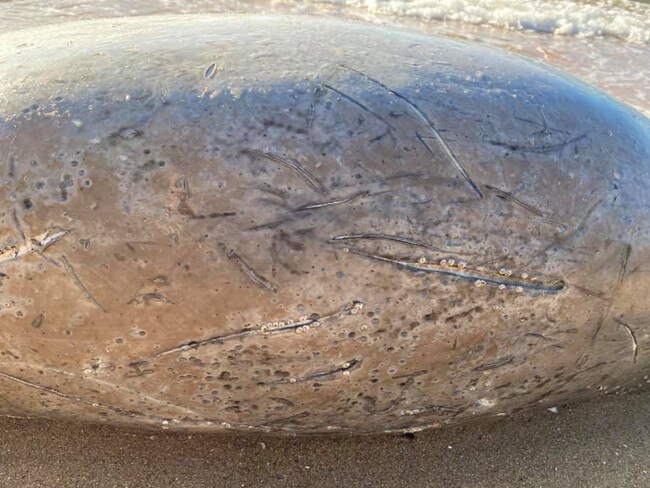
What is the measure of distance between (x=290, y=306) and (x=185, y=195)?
Answer: 13.4 inches

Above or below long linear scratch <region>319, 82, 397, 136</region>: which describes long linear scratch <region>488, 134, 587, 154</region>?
below

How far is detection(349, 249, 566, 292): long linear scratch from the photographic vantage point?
1.46 m

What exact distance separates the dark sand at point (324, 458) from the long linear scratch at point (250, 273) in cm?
60

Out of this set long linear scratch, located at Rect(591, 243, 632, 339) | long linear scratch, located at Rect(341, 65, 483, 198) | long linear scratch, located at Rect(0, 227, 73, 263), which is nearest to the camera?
long linear scratch, located at Rect(0, 227, 73, 263)

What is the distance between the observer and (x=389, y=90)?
1.56 metres

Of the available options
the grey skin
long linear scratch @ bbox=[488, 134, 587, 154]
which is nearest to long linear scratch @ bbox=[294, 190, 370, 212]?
the grey skin

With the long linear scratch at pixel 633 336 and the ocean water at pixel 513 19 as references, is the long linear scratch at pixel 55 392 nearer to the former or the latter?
the long linear scratch at pixel 633 336

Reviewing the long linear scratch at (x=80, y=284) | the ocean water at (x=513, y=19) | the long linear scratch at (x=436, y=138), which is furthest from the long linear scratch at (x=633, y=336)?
the ocean water at (x=513, y=19)

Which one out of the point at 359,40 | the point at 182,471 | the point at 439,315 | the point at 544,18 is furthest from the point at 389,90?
the point at 544,18

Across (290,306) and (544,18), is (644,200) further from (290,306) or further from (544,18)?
(544,18)

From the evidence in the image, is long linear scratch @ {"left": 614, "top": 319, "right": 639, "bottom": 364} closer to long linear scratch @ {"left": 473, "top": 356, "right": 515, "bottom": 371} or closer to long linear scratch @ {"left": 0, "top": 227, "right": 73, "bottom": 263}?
long linear scratch @ {"left": 473, "top": 356, "right": 515, "bottom": 371}

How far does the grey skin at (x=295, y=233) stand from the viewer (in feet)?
4.61

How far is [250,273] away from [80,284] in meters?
0.38

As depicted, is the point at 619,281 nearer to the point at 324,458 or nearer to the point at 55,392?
the point at 324,458
